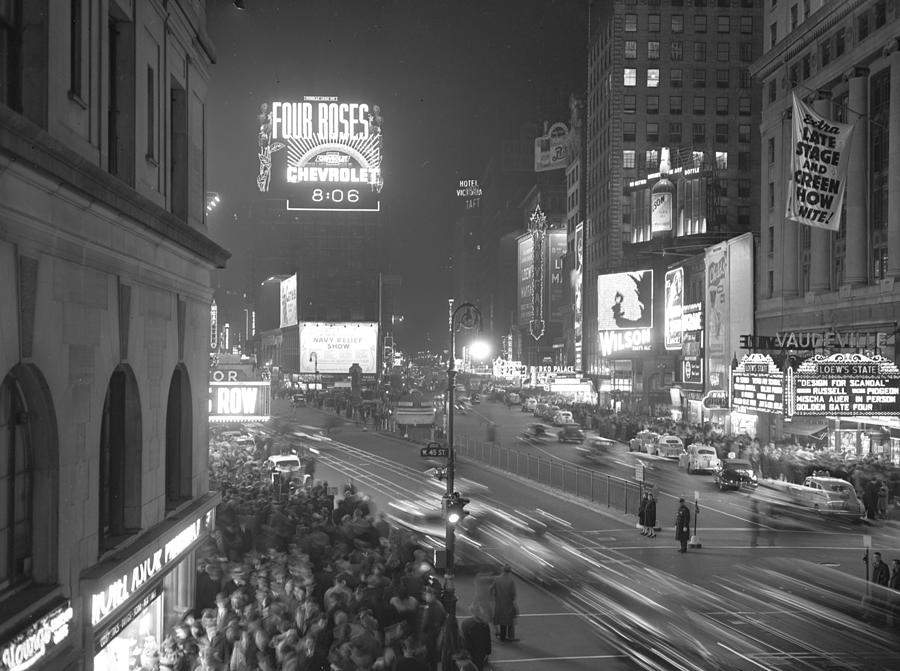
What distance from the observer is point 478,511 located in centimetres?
3428

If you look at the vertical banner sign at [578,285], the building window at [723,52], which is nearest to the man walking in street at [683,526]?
the building window at [723,52]

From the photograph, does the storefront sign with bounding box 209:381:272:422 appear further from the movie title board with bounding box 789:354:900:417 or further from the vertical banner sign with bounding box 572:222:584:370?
the vertical banner sign with bounding box 572:222:584:370

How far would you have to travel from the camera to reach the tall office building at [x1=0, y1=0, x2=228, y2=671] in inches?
348

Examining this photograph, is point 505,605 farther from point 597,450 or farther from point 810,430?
point 810,430

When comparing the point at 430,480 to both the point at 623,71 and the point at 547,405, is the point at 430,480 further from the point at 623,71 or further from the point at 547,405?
the point at 623,71

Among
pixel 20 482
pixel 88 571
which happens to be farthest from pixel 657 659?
pixel 20 482

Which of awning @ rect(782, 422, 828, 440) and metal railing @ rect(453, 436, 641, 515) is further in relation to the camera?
awning @ rect(782, 422, 828, 440)

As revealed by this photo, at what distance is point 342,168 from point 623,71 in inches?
2382

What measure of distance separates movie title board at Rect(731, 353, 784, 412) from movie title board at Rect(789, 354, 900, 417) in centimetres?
153

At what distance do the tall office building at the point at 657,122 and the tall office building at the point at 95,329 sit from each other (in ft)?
276

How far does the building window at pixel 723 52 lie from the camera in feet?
343

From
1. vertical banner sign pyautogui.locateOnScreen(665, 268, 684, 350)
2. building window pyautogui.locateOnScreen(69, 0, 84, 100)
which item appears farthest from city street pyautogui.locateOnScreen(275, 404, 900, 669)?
Answer: vertical banner sign pyautogui.locateOnScreen(665, 268, 684, 350)

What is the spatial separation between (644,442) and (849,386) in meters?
16.5

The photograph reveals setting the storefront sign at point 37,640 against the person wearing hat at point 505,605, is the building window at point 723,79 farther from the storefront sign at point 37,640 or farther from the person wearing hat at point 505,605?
the storefront sign at point 37,640
